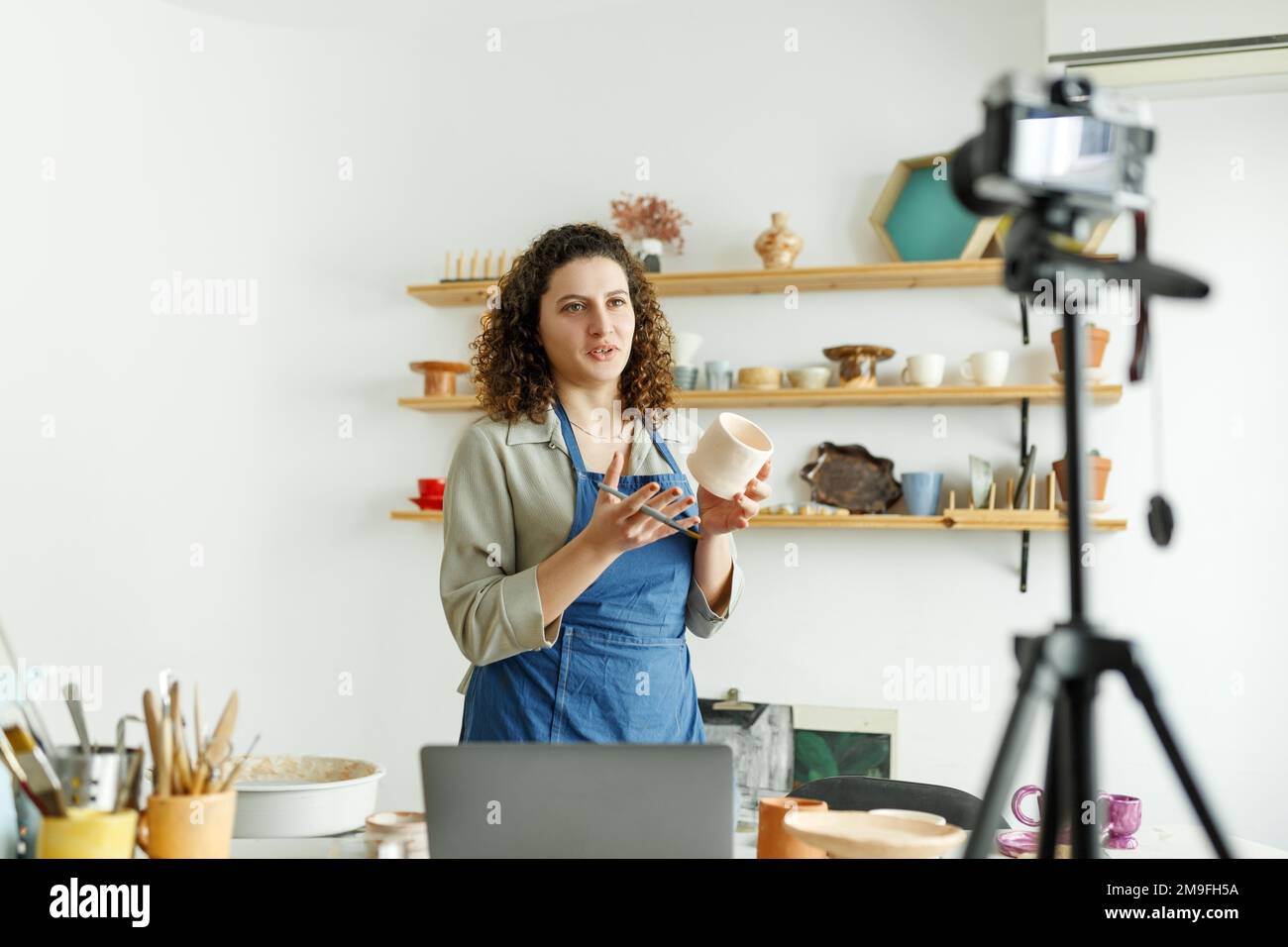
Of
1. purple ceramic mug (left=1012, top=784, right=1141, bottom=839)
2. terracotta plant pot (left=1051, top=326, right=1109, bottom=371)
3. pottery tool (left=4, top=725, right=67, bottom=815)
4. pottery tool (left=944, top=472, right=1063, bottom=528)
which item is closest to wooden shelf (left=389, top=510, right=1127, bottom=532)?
pottery tool (left=944, top=472, right=1063, bottom=528)

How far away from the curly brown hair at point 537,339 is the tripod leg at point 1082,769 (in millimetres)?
1237

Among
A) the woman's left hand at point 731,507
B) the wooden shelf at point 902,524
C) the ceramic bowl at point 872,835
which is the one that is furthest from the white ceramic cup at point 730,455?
the wooden shelf at point 902,524

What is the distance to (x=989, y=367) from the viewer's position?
9.20ft

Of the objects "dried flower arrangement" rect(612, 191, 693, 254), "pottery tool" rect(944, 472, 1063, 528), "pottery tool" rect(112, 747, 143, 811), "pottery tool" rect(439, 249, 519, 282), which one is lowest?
"pottery tool" rect(112, 747, 143, 811)

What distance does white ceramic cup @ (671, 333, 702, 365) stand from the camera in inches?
118

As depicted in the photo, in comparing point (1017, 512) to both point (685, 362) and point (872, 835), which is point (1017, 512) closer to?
point (685, 362)

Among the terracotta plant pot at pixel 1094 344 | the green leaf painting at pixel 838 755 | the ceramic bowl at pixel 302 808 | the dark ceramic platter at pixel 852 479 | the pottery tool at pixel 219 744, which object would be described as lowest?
the green leaf painting at pixel 838 755

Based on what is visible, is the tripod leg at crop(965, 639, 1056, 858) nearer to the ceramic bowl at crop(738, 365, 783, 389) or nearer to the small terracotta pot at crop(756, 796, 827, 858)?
the small terracotta pot at crop(756, 796, 827, 858)

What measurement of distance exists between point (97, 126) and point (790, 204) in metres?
2.17

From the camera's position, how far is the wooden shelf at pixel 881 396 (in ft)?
9.07

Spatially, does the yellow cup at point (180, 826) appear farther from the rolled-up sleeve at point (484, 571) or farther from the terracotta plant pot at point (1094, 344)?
the terracotta plant pot at point (1094, 344)

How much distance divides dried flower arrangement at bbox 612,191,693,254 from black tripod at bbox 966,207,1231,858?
8.11 feet

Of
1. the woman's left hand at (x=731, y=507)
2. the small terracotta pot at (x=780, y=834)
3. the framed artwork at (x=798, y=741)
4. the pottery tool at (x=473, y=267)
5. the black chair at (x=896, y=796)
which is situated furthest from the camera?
the pottery tool at (x=473, y=267)

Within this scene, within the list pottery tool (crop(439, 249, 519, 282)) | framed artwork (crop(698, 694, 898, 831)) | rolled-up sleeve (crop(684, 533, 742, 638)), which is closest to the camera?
rolled-up sleeve (crop(684, 533, 742, 638))
